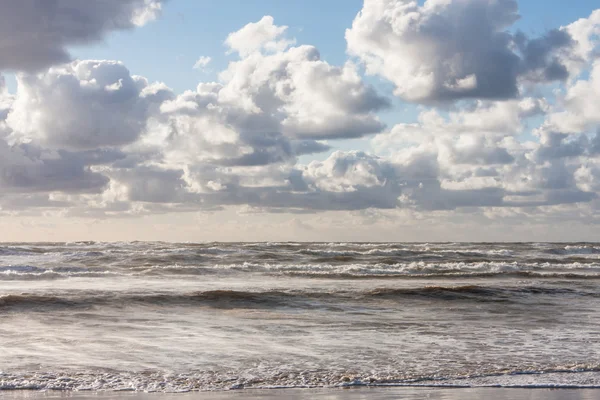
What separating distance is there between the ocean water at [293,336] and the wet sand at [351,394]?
1.25 feet

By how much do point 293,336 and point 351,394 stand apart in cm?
535

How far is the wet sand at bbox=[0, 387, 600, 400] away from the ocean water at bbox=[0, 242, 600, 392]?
381mm

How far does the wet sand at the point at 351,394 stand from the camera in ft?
30.2

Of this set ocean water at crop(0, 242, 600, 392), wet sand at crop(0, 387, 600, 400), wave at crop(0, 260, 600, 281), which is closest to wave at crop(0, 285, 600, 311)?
ocean water at crop(0, 242, 600, 392)

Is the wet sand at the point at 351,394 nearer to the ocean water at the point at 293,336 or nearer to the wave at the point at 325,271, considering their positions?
the ocean water at the point at 293,336

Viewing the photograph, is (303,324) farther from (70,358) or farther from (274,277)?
→ (274,277)

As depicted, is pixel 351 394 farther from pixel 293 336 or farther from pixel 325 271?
pixel 325 271

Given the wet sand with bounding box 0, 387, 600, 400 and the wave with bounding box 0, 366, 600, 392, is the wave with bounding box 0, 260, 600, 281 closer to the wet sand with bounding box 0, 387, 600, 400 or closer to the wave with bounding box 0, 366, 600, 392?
the wave with bounding box 0, 366, 600, 392

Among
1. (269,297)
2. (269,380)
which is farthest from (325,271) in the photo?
(269,380)

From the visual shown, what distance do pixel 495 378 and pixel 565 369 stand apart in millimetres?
1505

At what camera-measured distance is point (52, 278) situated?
33594mm

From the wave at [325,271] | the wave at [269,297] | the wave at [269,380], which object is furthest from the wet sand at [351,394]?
the wave at [325,271]

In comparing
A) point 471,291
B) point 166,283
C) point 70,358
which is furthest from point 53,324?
point 471,291

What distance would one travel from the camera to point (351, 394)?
9.49m
